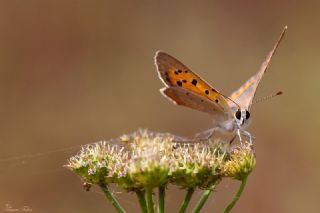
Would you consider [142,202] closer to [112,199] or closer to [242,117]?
[112,199]

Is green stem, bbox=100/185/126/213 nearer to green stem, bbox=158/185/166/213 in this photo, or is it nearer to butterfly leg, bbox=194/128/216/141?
green stem, bbox=158/185/166/213

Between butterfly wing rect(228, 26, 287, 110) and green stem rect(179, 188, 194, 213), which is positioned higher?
butterfly wing rect(228, 26, 287, 110)

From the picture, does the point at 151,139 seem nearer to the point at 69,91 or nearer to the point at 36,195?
the point at 36,195

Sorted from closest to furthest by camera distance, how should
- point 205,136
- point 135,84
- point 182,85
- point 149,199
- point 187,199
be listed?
point 149,199 < point 187,199 < point 182,85 < point 205,136 < point 135,84

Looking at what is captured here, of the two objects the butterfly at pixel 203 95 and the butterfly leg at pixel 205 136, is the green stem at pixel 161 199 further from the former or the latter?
the butterfly at pixel 203 95

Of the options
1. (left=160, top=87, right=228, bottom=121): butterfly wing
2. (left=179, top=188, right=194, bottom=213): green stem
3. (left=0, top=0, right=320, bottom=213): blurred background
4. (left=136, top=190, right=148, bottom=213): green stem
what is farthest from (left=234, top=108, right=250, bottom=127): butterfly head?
(left=0, top=0, right=320, bottom=213): blurred background

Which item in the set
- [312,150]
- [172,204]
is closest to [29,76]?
[172,204]

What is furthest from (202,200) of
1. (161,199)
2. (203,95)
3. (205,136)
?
(203,95)
